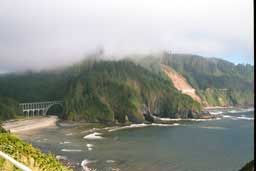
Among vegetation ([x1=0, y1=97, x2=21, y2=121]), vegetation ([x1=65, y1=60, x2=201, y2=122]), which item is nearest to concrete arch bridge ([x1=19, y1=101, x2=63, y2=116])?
vegetation ([x1=0, y1=97, x2=21, y2=121])

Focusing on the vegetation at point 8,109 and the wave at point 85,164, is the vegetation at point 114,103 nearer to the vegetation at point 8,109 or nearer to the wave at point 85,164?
the vegetation at point 8,109

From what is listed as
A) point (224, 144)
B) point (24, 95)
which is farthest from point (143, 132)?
point (24, 95)

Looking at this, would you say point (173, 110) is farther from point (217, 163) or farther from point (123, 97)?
point (217, 163)

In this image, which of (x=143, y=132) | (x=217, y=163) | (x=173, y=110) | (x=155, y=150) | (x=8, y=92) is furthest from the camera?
(x=8, y=92)

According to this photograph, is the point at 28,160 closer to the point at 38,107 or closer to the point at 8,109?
the point at 8,109

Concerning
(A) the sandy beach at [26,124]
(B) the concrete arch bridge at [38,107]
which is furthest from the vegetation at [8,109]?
(A) the sandy beach at [26,124]

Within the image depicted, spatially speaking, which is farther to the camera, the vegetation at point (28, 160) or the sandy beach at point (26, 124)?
the sandy beach at point (26, 124)
